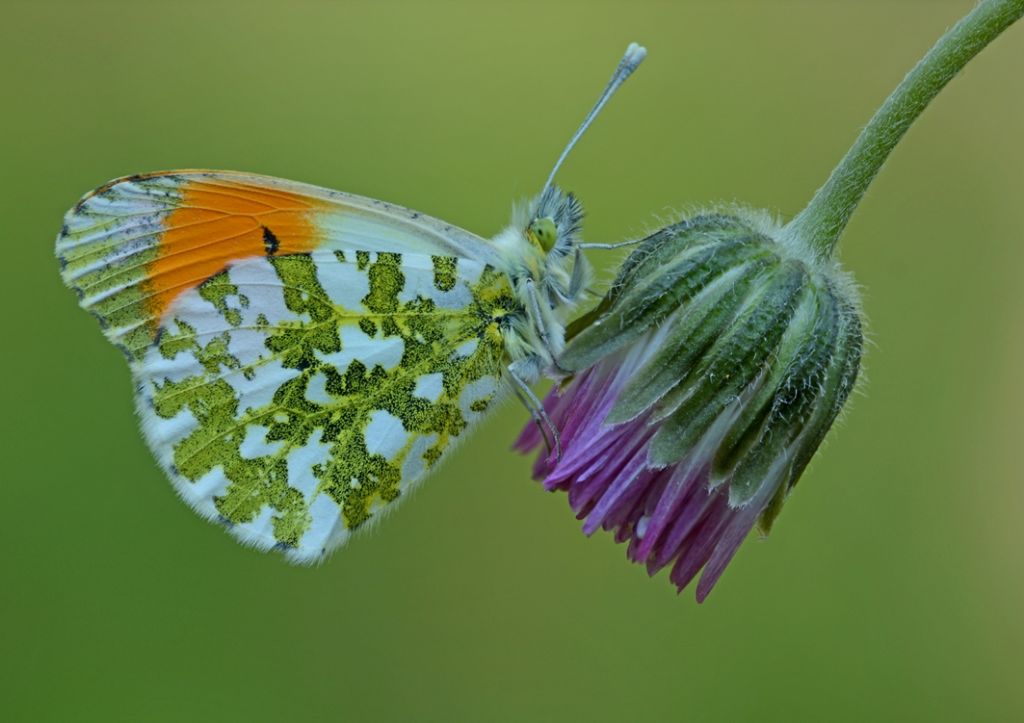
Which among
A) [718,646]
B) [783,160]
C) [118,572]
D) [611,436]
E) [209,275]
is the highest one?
[783,160]

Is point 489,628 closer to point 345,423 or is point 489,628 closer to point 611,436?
point 345,423

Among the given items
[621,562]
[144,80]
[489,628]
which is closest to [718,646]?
[621,562]

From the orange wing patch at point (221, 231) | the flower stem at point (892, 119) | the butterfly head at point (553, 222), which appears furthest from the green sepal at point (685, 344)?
the orange wing patch at point (221, 231)

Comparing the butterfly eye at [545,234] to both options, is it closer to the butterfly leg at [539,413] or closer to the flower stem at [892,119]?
the butterfly leg at [539,413]

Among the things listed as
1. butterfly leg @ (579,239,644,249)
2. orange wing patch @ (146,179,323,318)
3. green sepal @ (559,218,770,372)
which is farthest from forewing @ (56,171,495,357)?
green sepal @ (559,218,770,372)

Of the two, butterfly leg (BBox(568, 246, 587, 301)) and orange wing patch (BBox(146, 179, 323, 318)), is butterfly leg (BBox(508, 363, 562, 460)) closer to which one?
butterfly leg (BBox(568, 246, 587, 301))
